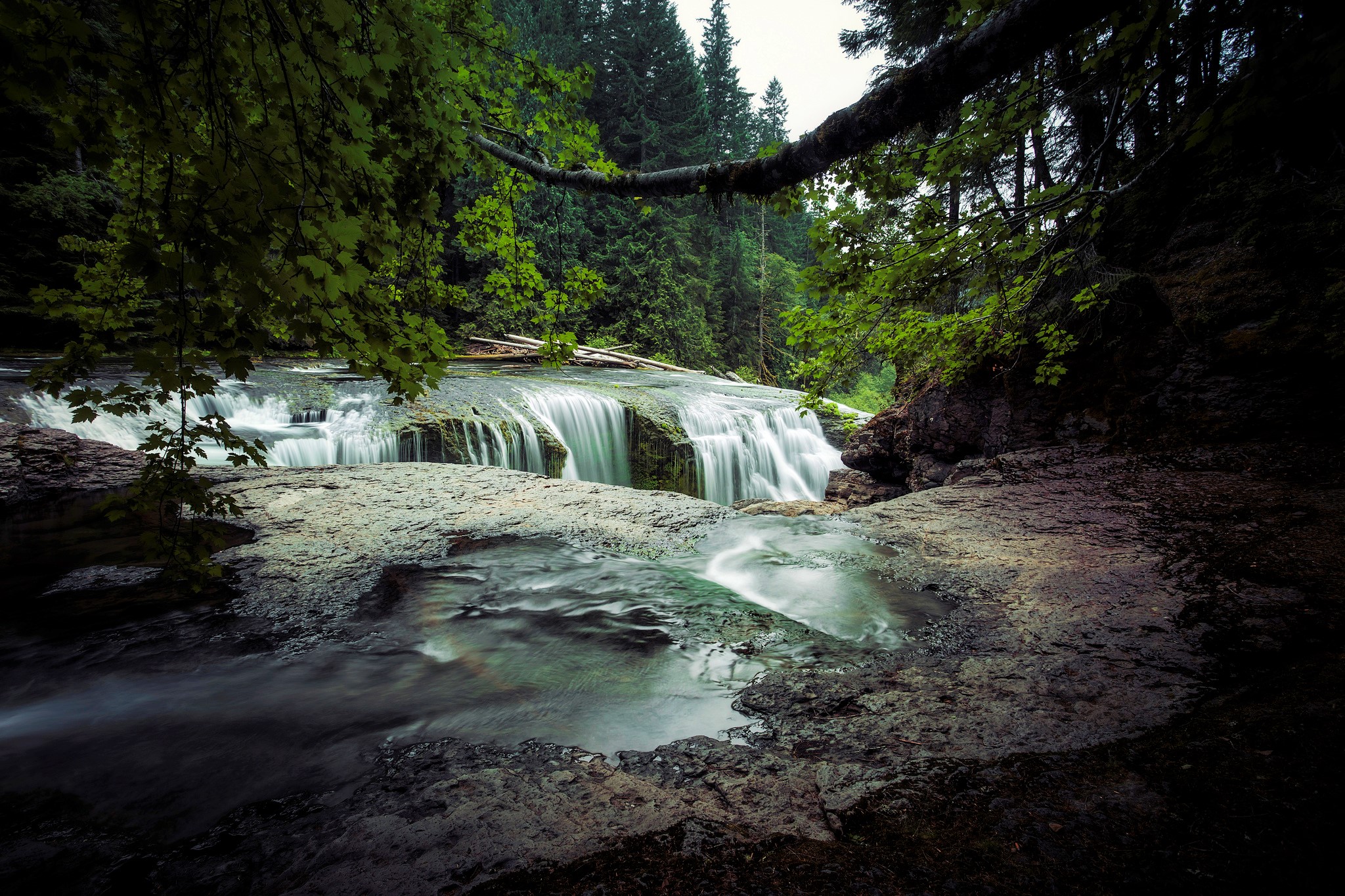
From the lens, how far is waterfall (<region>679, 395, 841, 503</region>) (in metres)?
11.4

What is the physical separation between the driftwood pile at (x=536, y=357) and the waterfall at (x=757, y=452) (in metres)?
6.36

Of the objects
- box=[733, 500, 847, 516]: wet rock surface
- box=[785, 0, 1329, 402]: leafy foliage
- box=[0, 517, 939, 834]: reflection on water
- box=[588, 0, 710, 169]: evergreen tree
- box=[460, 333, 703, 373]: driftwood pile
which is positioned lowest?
box=[0, 517, 939, 834]: reflection on water

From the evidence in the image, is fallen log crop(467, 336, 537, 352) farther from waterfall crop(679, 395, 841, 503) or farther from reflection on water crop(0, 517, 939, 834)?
reflection on water crop(0, 517, 939, 834)

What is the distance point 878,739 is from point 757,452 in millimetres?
10302

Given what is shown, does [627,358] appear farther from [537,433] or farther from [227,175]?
[227,175]

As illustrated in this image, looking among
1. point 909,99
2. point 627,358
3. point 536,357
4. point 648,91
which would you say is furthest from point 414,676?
point 648,91

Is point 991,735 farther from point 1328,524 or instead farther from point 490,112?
point 490,112

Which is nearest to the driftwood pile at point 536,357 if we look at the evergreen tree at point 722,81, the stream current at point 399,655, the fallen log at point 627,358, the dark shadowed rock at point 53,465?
the fallen log at point 627,358

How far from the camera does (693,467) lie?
1115 centimetres

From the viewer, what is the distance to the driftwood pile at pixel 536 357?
56.1 feet

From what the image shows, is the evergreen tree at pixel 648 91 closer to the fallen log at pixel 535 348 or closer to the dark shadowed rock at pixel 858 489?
the fallen log at pixel 535 348

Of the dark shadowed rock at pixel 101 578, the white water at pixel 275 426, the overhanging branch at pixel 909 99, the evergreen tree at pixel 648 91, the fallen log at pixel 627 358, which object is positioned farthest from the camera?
the evergreen tree at pixel 648 91

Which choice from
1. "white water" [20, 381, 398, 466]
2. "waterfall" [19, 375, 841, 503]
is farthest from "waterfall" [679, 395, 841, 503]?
"white water" [20, 381, 398, 466]

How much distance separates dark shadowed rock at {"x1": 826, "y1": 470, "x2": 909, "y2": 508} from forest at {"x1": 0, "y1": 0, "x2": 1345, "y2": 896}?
2.98 m
